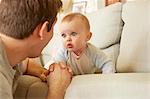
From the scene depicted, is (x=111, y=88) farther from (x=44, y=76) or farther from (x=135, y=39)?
(x=135, y=39)

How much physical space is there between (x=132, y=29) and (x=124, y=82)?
0.88 metres

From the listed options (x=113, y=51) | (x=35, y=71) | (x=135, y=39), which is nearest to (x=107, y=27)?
(x=113, y=51)

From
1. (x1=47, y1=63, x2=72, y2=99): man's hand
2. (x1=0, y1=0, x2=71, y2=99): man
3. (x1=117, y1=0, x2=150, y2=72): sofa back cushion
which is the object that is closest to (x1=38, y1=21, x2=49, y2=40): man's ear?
(x1=0, y1=0, x2=71, y2=99): man

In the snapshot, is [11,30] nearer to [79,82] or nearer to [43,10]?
[43,10]

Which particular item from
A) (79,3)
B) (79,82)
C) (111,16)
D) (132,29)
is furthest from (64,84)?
(79,3)

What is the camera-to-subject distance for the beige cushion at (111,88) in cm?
88

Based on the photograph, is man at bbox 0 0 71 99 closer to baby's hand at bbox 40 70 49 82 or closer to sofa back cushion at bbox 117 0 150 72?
baby's hand at bbox 40 70 49 82

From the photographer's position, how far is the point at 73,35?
151cm

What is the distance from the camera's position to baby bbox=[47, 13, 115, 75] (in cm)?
146

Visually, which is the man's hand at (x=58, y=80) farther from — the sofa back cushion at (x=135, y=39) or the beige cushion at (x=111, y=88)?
the sofa back cushion at (x=135, y=39)

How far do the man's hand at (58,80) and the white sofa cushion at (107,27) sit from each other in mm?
835

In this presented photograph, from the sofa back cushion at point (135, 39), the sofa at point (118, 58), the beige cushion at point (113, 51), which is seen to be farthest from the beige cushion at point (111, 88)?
the beige cushion at point (113, 51)

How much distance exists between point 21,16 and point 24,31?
0.05 metres

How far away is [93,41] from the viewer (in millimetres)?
1918
